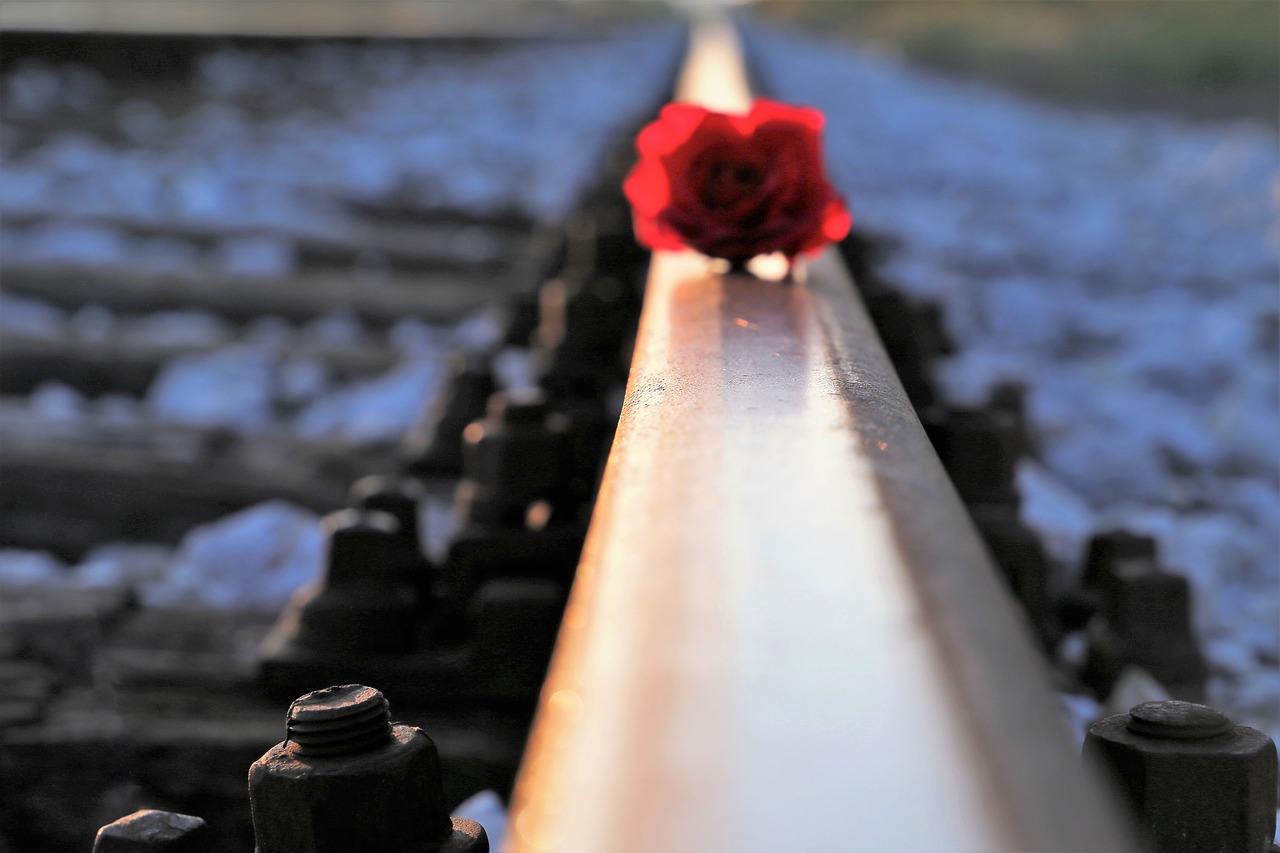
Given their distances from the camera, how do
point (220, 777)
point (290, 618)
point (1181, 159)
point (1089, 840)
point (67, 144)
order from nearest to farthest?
point (1089, 840) < point (220, 777) < point (290, 618) < point (67, 144) < point (1181, 159)

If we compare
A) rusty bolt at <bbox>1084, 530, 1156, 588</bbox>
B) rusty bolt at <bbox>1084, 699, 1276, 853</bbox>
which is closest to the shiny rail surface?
rusty bolt at <bbox>1084, 699, 1276, 853</bbox>

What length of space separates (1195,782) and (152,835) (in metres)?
A: 0.70

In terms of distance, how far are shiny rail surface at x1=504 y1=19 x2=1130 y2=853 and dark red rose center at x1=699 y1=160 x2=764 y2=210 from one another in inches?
39.8

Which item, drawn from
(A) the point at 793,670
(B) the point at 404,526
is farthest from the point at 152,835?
(B) the point at 404,526

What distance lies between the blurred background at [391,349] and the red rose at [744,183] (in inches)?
12.6

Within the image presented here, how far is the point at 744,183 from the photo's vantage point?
6.16 ft

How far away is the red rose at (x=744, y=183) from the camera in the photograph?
5.89 ft

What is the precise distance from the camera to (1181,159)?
909cm

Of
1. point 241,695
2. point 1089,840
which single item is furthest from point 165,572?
point 1089,840

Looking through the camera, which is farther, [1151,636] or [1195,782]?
[1151,636]

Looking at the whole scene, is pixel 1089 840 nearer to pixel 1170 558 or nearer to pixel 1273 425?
pixel 1170 558

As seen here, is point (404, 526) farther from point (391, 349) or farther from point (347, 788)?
point (391, 349)

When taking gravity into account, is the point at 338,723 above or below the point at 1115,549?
above

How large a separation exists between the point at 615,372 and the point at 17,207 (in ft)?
10.2
